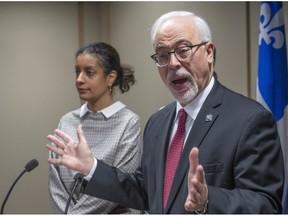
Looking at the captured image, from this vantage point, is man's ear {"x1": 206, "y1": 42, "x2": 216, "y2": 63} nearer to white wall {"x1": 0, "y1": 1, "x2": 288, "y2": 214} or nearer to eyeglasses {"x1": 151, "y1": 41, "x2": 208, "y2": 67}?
eyeglasses {"x1": 151, "y1": 41, "x2": 208, "y2": 67}

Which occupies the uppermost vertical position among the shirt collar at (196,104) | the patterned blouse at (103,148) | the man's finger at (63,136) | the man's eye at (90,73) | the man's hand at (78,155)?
the man's eye at (90,73)

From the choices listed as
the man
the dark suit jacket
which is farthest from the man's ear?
the dark suit jacket

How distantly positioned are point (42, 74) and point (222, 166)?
2635mm

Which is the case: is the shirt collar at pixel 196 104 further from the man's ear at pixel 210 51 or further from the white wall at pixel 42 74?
the white wall at pixel 42 74

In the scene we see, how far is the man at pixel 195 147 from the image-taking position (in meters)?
1.16

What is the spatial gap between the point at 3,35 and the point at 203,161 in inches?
105

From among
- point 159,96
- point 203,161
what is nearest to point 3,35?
point 159,96

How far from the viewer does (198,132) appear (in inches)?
51.6

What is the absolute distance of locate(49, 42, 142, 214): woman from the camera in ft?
6.37

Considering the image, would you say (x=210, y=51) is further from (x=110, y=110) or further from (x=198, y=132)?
(x=110, y=110)

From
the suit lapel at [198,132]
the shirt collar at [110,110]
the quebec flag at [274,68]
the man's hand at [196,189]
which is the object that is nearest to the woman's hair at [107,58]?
the shirt collar at [110,110]

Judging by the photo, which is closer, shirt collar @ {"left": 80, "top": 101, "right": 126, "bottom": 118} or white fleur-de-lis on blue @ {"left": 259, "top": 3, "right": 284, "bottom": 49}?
shirt collar @ {"left": 80, "top": 101, "right": 126, "bottom": 118}

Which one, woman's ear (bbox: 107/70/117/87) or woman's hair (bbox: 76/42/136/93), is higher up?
woman's hair (bbox: 76/42/136/93)

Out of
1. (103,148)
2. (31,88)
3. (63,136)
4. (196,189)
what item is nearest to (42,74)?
(31,88)
